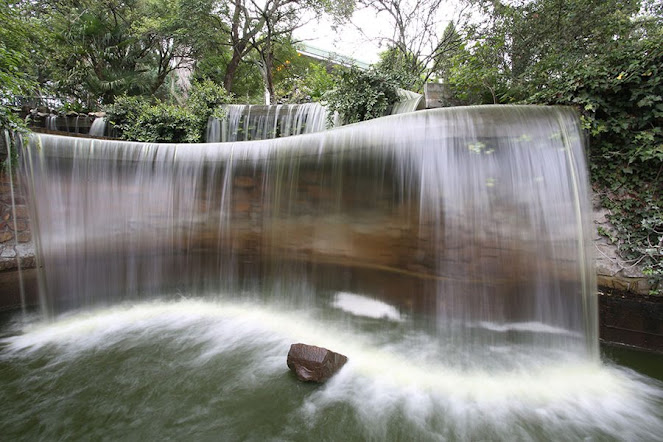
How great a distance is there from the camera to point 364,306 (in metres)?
3.63

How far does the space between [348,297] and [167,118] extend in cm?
790

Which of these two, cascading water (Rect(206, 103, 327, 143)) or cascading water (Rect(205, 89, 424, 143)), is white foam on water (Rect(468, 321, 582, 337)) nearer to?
cascading water (Rect(205, 89, 424, 143))

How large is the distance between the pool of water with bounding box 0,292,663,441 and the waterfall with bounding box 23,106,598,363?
10.9 inches

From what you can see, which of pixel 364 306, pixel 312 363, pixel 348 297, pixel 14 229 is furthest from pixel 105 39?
pixel 312 363

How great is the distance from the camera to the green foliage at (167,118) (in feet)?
27.7

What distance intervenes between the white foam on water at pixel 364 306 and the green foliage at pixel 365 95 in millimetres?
4494

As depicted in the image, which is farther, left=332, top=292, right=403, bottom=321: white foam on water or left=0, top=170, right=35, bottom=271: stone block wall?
left=0, top=170, right=35, bottom=271: stone block wall

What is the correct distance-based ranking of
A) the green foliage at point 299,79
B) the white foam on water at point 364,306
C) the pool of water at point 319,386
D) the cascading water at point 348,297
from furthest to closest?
1. the green foliage at point 299,79
2. the white foam on water at point 364,306
3. the cascading water at point 348,297
4. the pool of water at point 319,386

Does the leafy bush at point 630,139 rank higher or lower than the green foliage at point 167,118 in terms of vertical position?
lower

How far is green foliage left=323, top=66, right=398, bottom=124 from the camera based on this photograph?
6736 mm

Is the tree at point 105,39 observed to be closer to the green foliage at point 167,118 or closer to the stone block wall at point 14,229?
the green foliage at point 167,118

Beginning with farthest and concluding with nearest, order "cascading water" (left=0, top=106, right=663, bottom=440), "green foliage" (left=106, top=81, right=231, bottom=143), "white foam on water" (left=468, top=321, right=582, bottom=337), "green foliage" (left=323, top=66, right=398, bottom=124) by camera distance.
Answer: "green foliage" (left=106, top=81, right=231, bottom=143)
"green foliage" (left=323, top=66, right=398, bottom=124)
"white foam on water" (left=468, top=321, right=582, bottom=337)
"cascading water" (left=0, top=106, right=663, bottom=440)

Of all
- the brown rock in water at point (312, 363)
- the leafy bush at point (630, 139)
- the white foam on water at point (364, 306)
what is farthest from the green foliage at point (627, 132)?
the brown rock in water at point (312, 363)

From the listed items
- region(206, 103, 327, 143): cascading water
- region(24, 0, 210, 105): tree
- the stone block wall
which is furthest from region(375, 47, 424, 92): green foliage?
region(24, 0, 210, 105): tree
